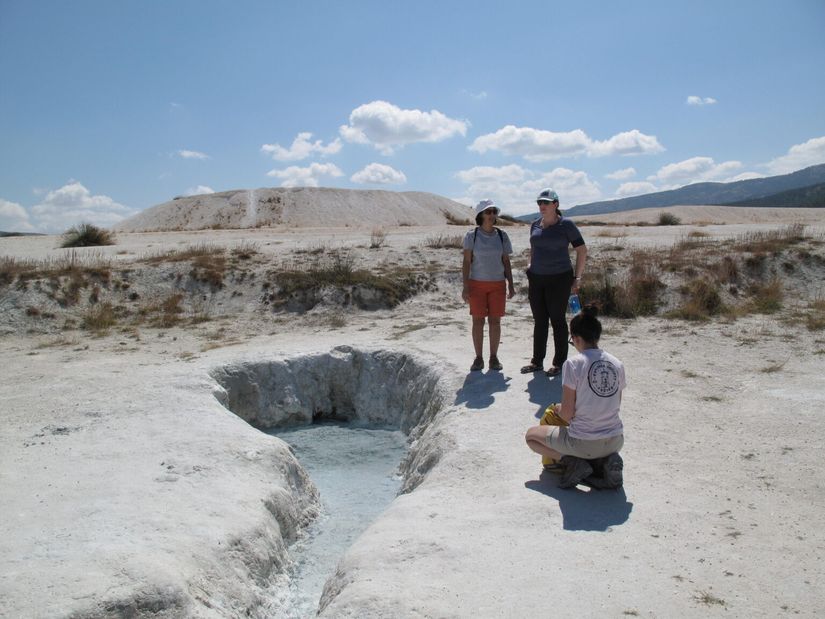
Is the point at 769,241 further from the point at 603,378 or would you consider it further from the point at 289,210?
the point at 289,210

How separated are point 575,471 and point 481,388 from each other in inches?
107

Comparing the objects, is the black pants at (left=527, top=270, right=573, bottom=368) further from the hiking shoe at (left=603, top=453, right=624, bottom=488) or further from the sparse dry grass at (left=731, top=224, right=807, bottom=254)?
the sparse dry grass at (left=731, top=224, right=807, bottom=254)

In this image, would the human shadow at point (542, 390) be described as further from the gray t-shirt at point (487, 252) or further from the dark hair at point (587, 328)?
the dark hair at point (587, 328)

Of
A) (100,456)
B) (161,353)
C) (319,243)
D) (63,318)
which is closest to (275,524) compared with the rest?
(100,456)

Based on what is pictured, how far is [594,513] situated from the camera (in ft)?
13.7

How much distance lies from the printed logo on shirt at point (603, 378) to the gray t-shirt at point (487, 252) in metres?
3.11

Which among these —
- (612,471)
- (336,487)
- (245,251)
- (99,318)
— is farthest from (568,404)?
(245,251)

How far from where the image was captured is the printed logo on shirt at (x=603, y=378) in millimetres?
4199

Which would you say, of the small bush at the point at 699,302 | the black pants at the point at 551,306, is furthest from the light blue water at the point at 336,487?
the small bush at the point at 699,302

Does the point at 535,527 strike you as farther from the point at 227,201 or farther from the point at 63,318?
the point at 227,201

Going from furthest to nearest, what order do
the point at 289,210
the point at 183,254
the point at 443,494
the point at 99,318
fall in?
the point at 289,210, the point at 183,254, the point at 99,318, the point at 443,494

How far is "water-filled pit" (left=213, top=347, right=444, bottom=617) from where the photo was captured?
6.54m

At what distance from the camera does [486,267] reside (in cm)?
718

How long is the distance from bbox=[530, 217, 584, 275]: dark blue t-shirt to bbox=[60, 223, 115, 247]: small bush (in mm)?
18299
